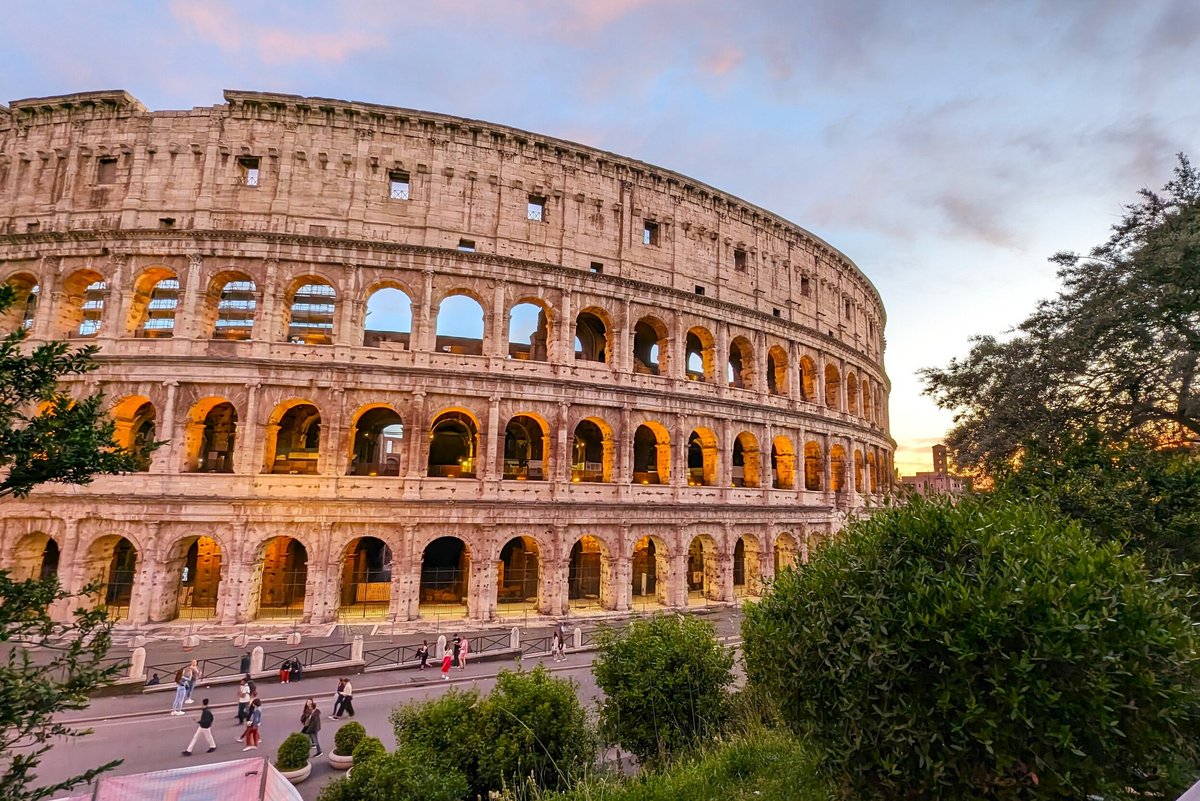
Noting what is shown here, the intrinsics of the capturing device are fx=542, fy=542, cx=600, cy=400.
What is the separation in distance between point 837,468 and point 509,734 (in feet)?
92.9

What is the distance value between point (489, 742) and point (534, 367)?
616 inches

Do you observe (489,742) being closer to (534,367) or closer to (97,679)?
(97,679)

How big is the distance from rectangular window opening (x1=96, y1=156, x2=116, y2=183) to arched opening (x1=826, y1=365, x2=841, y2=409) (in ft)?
118

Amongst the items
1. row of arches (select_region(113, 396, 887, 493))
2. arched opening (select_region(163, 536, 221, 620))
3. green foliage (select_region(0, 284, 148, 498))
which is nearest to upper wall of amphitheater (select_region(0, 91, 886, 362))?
row of arches (select_region(113, 396, 887, 493))

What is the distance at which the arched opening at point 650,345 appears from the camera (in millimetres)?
26000

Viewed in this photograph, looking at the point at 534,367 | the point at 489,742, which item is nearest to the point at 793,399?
the point at 534,367

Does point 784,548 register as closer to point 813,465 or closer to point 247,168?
point 813,465

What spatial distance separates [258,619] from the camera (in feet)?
65.1

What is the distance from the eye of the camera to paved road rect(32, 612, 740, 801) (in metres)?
11.4

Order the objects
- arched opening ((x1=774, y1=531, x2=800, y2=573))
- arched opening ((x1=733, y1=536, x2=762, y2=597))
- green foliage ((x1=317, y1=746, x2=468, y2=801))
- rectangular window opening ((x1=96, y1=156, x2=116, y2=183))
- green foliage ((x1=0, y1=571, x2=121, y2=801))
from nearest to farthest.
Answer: green foliage ((x1=0, y1=571, x2=121, y2=801)) < green foliage ((x1=317, y1=746, x2=468, y2=801)) < rectangular window opening ((x1=96, y1=156, x2=116, y2=183)) < arched opening ((x1=733, y1=536, x2=762, y2=597)) < arched opening ((x1=774, y1=531, x2=800, y2=573))

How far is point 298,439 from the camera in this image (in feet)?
82.1

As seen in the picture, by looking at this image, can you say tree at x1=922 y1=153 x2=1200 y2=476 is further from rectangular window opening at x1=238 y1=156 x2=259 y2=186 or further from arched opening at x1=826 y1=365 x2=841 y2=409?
rectangular window opening at x1=238 y1=156 x2=259 y2=186

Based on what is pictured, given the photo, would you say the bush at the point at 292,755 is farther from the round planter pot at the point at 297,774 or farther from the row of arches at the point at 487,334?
the row of arches at the point at 487,334

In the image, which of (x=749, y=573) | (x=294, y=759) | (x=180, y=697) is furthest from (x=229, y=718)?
(x=749, y=573)
